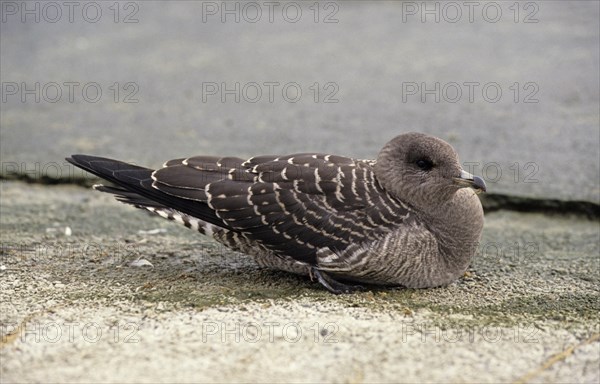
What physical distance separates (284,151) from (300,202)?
2762mm

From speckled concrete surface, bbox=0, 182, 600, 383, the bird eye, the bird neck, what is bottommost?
speckled concrete surface, bbox=0, 182, 600, 383

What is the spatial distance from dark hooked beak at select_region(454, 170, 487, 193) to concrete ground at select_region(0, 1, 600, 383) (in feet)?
1.82

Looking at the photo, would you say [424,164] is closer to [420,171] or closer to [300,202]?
[420,171]

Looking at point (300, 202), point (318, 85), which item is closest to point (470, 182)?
point (300, 202)

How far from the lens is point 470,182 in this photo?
15.1 ft

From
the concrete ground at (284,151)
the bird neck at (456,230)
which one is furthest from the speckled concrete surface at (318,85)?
the bird neck at (456,230)

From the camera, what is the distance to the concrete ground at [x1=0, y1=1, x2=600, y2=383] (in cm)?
378

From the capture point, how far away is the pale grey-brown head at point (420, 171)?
15.4 ft

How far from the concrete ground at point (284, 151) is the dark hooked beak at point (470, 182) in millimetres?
554

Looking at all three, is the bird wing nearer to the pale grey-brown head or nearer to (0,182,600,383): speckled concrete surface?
the pale grey-brown head

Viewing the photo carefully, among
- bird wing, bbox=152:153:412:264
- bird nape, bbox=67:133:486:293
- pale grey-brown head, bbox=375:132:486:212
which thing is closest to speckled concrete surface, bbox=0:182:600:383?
bird nape, bbox=67:133:486:293

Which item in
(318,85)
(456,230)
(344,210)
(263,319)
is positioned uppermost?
(318,85)

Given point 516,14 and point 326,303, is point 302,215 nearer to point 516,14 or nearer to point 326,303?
point 326,303

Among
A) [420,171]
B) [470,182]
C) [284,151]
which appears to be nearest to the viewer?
[470,182]
